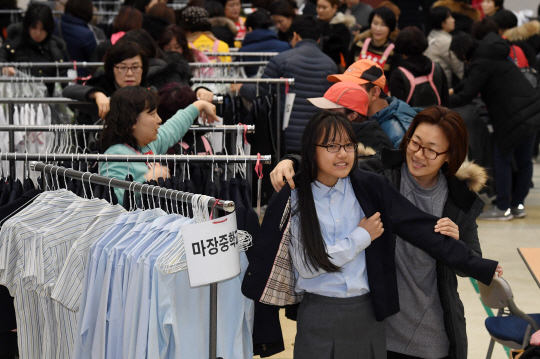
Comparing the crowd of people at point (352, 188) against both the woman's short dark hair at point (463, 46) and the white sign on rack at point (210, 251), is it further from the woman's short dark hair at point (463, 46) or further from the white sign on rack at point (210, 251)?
the woman's short dark hair at point (463, 46)

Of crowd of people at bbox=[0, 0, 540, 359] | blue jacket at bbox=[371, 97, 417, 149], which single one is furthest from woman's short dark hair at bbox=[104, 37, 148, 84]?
blue jacket at bbox=[371, 97, 417, 149]

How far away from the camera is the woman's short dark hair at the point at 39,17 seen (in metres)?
5.64

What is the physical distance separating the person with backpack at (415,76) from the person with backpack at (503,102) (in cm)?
104

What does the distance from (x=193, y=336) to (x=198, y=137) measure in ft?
5.95

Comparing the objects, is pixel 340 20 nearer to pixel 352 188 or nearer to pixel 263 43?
pixel 263 43

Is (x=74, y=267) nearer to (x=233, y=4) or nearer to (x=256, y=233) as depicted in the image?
(x=256, y=233)

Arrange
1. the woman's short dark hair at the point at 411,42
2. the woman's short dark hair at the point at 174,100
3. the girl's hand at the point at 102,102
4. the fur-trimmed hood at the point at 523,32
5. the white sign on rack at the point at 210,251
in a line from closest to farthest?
the white sign on rack at the point at 210,251 < the girl's hand at the point at 102,102 < the woman's short dark hair at the point at 174,100 < the woman's short dark hair at the point at 411,42 < the fur-trimmed hood at the point at 523,32

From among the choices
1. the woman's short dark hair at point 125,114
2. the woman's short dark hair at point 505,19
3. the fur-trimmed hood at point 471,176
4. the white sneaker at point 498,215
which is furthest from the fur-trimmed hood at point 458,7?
the fur-trimmed hood at point 471,176

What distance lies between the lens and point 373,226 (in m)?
2.16

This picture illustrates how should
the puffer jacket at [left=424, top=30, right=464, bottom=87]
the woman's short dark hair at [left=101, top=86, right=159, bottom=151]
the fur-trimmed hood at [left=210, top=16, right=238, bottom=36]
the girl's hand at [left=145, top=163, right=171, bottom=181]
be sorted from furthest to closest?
the fur-trimmed hood at [left=210, top=16, right=238, bottom=36]
the puffer jacket at [left=424, top=30, right=464, bottom=87]
the woman's short dark hair at [left=101, top=86, right=159, bottom=151]
the girl's hand at [left=145, top=163, right=171, bottom=181]

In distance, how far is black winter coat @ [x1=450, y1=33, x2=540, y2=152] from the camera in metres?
5.89

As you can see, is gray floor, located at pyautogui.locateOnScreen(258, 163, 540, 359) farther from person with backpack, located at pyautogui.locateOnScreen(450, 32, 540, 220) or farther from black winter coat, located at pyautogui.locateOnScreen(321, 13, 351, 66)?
black winter coat, located at pyautogui.locateOnScreen(321, 13, 351, 66)

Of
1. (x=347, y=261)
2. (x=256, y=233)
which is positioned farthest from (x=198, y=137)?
(x=347, y=261)

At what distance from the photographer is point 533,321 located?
2.92 meters
